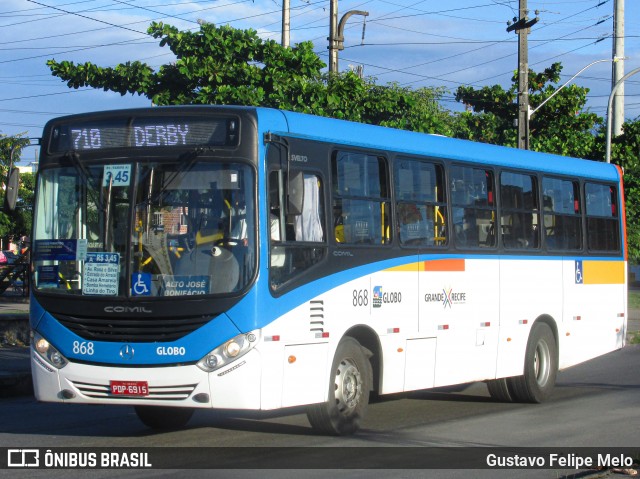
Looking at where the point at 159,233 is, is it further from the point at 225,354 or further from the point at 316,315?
the point at 316,315

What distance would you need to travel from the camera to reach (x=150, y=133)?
977cm

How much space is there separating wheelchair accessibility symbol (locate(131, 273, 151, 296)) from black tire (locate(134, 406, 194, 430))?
2.01m

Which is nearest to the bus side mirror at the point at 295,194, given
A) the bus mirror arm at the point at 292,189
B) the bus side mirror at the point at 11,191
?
the bus mirror arm at the point at 292,189

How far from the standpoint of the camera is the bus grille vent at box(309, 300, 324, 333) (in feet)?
32.9

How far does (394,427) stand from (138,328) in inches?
129

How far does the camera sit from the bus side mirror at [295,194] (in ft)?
31.8

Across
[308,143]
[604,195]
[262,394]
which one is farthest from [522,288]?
[262,394]

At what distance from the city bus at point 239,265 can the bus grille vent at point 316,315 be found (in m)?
0.02

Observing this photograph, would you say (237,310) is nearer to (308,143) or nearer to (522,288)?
(308,143)

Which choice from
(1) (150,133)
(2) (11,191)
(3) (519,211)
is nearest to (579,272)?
(3) (519,211)

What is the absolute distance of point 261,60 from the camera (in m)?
22.3

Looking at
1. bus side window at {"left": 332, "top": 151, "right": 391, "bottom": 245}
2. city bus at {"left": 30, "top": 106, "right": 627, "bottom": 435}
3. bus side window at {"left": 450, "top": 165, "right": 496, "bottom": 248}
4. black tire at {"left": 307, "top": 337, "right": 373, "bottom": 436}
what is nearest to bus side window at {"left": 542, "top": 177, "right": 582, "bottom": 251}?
bus side window at {"left": 450, "top": 165, "right": 496, "bottom": 248}

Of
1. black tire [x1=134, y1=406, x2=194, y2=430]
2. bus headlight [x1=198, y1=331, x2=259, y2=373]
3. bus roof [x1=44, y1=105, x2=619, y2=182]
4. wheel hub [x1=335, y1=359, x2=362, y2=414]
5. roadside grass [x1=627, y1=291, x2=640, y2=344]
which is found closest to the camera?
bus headlight [x1=198, y1=331, x2=259, y2=373]

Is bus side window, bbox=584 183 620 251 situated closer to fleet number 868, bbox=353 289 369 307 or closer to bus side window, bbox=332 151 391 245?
bus side window, bbox=332 151 391 245
